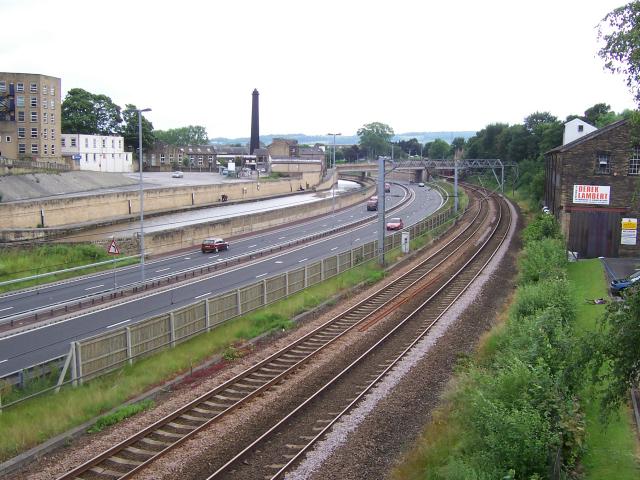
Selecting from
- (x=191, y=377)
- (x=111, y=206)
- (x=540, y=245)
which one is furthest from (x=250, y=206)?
(x=191, y=377)

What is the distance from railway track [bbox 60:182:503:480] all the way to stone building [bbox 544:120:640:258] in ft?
24.3

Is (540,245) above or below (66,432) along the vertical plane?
above

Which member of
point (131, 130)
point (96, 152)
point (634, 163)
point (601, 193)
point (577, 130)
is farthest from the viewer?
point (131, 130)

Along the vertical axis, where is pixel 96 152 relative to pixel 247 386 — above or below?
above

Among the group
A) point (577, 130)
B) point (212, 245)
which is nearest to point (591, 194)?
point (577, 130)

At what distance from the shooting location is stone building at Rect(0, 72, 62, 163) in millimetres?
67500

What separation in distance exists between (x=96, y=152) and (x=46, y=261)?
151 ft

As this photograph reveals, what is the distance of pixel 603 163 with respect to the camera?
35281mm

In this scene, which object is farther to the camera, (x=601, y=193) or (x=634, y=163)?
(x=601, y=193)

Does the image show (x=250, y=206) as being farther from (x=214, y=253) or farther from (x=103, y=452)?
(x=103, y=452)

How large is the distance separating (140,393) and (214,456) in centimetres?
436

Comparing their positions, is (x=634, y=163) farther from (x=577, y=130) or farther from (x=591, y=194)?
(x=577, y=130)

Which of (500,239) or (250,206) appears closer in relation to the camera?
(500,239)

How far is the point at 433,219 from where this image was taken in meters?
53.5
